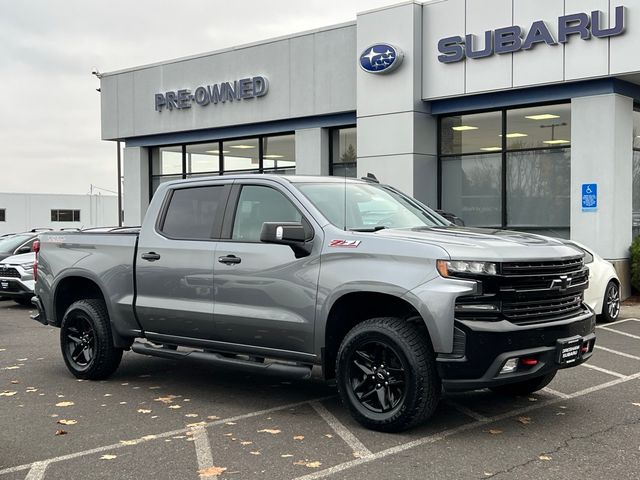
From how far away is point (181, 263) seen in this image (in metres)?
7.60

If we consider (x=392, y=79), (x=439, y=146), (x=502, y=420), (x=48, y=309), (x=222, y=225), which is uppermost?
(x=392, y=79)

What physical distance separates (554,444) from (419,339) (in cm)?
119

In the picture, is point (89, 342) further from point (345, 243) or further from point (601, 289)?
point (601, 289)

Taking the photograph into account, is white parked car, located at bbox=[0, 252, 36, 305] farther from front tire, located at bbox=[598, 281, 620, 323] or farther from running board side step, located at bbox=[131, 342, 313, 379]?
front tire, located at bbox=[598, 281, 620, 323]

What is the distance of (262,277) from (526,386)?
2.55 m

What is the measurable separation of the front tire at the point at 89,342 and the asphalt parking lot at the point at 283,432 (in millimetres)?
155

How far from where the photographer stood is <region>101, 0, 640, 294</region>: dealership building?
15.9 meters

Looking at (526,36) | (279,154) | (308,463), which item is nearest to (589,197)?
(526,36)

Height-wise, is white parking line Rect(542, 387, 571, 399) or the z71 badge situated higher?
the z71 badge

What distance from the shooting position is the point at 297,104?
21.0 meters

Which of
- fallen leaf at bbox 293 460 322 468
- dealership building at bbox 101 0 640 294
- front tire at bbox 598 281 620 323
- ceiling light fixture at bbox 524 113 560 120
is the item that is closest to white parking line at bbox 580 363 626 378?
front tire at bbox 598 281 620 323

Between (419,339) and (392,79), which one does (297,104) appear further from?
(419,339)

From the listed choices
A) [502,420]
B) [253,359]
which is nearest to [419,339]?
[502,420]

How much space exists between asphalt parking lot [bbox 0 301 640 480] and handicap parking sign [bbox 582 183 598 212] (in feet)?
24.6
